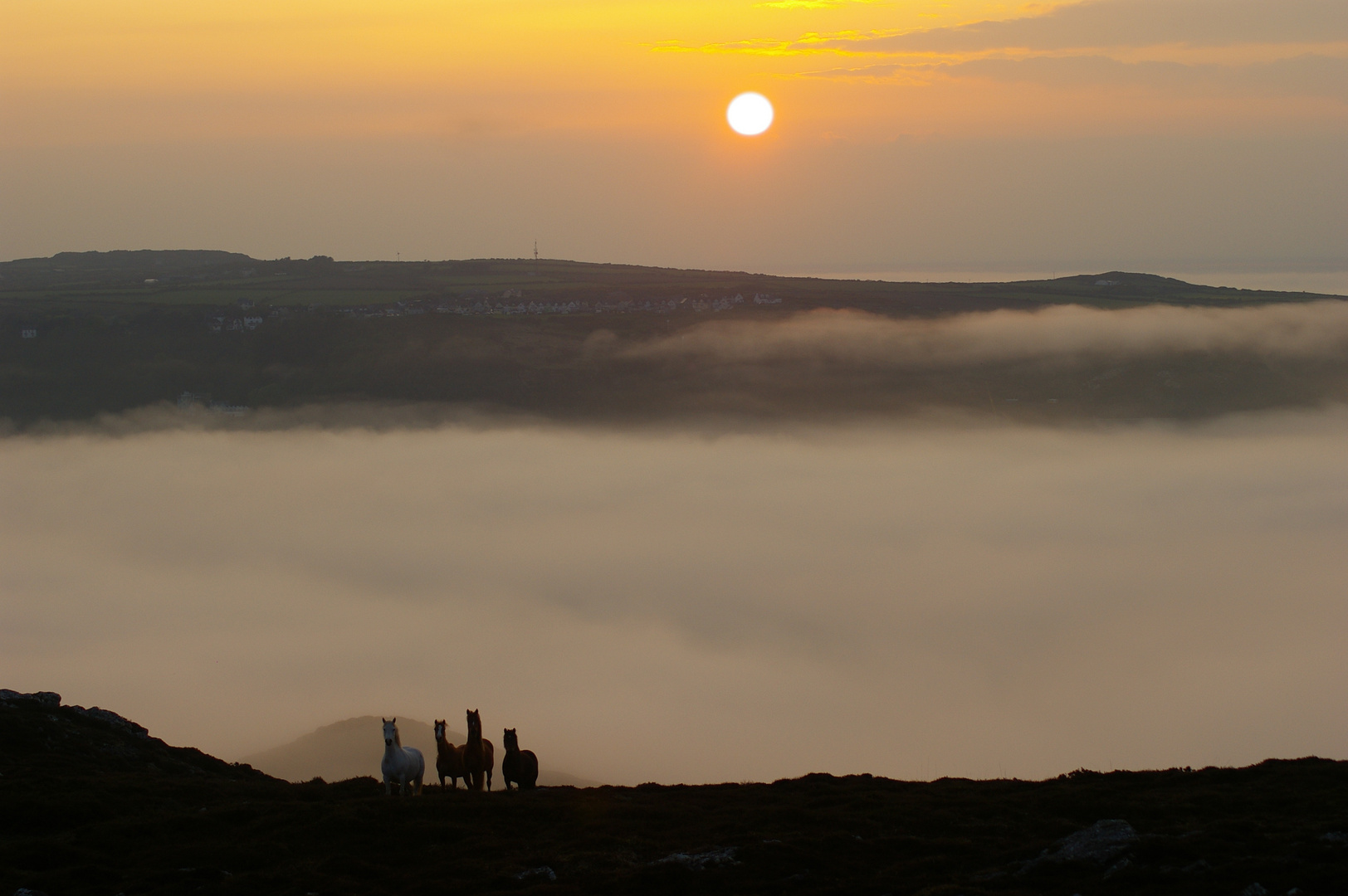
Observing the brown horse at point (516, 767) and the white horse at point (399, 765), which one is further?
the brown horse at point (516, 767)

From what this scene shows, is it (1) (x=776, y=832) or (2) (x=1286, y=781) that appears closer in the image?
(1) (x=776, y=832)

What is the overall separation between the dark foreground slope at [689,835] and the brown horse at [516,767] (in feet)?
8.13

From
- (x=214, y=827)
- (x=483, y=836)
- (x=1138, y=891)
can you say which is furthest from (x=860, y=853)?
(x=214, y=827)

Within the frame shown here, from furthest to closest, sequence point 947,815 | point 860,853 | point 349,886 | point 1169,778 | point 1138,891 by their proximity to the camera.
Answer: point 1169,778, point 947,815, point 860,853, point 349,886, point 1138,891

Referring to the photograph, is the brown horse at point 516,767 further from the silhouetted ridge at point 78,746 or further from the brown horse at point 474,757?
the silhouetted ridge at point 78,746

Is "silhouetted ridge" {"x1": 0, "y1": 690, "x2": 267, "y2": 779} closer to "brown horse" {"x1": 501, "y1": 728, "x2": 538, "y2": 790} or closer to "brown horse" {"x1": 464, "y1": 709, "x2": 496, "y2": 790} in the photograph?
"brown horse" {"x1": 464, "y1": 709, "x2": 496, "y2": 790}

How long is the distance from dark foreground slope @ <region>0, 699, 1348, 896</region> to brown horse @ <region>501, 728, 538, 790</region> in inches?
97.5

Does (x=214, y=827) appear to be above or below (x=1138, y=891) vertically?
above

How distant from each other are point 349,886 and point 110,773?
22.6m

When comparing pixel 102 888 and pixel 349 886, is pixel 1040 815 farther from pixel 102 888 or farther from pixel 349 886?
pixel 102 888

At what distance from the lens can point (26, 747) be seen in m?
50.8

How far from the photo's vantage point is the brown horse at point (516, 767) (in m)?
48.1

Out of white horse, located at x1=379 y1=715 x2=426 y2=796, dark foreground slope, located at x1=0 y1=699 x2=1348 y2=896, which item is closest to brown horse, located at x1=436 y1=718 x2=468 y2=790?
white horse, located at x1=379 y1=715 x2=426 y2=796

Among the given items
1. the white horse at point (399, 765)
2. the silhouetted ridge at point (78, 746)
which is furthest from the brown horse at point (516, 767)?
the silhouetted ridge at point (78, 746)
